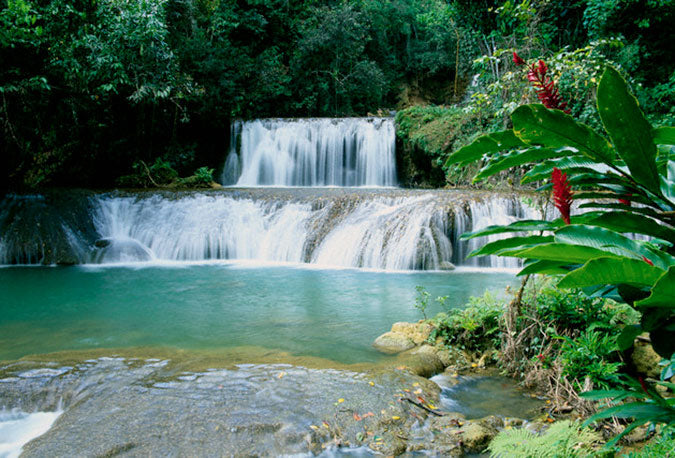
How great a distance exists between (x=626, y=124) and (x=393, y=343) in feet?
12.9

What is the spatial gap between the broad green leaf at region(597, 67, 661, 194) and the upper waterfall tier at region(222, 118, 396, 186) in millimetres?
16114

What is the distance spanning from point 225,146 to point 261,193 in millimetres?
6721

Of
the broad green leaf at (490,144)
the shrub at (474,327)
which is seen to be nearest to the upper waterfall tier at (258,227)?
the shrub at (474,327)

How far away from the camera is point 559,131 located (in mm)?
925

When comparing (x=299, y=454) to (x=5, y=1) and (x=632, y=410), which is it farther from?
(x=5, y=1)

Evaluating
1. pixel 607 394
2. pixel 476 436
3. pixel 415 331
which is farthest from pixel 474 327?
pixel 607 394

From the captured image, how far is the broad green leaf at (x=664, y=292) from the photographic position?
684mm

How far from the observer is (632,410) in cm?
116

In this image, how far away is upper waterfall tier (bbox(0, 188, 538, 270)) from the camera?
971 centimetres

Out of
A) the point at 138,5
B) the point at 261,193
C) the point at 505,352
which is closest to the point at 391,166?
the point at 261,193

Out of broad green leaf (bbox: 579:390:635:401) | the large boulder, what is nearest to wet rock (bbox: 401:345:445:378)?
the large boulder

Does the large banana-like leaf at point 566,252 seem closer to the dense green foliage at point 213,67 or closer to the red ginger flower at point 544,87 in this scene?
the red ginger flower at point 544,87

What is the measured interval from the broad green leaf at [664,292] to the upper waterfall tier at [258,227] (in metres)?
8.71

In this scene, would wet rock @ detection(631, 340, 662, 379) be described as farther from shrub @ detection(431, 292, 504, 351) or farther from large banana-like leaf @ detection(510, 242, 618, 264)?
large banana-like leaf @ detection(510, 242, 618, 264)
